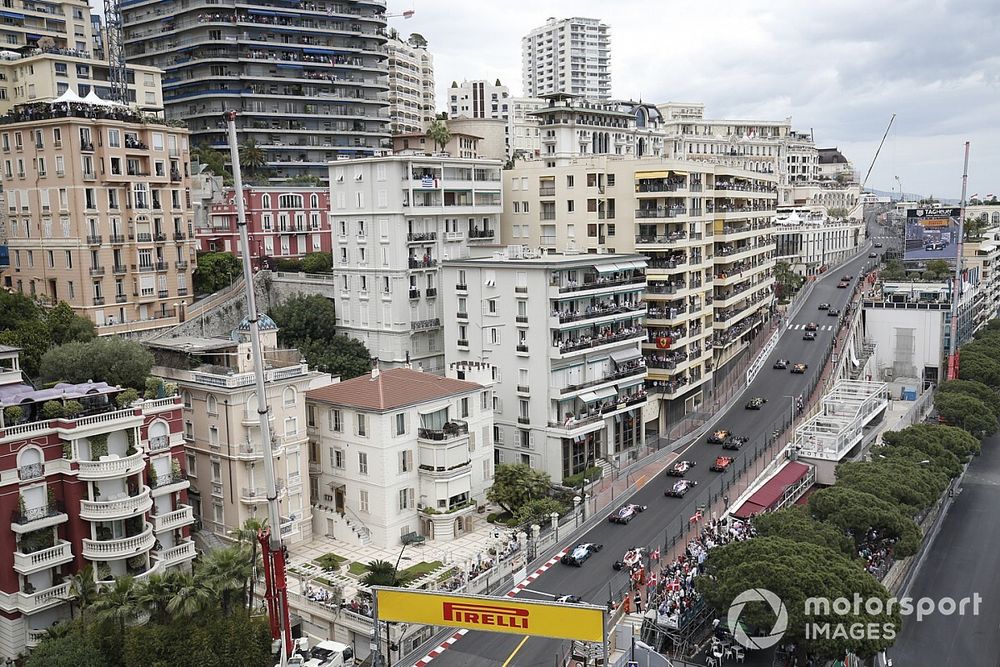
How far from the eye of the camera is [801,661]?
43875 mm

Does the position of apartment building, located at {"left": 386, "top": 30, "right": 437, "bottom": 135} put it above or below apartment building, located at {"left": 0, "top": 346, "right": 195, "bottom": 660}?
above

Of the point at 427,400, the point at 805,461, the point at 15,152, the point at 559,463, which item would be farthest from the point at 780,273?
the point at 15,152

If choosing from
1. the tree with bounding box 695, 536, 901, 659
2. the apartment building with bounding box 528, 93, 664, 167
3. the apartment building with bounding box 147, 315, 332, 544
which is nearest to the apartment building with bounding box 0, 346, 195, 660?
the apartment building with bounding box 147, 315, 332, 544

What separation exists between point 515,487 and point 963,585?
30.0 metres

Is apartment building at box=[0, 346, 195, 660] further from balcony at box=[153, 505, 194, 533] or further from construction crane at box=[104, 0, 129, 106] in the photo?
construction crane at box=[104, 0, 129, 106]

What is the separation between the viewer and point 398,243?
77.3 metres

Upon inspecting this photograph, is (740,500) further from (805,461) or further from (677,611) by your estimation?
(677,611)

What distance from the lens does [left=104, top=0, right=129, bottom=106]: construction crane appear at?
332 ft

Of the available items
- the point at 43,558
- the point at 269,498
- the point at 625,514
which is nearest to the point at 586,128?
the point at 625,514

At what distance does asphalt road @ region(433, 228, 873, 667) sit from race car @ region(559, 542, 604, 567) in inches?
15.3

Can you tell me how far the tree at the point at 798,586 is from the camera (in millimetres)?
40406

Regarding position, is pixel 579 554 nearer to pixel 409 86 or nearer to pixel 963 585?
pixel 963 585

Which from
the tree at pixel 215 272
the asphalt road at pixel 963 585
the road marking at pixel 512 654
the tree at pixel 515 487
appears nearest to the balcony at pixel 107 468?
the road marking at pixel 512 654

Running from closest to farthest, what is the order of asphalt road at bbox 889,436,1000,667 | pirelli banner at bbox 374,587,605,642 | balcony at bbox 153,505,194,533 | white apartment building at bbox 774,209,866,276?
pirelli banner at bbox 374,587,605,642, balcony at bbox 153,505,194,533, asphalt road at bbox 889,436,1000,667, white apartment building at bbox 774,209,866,276
